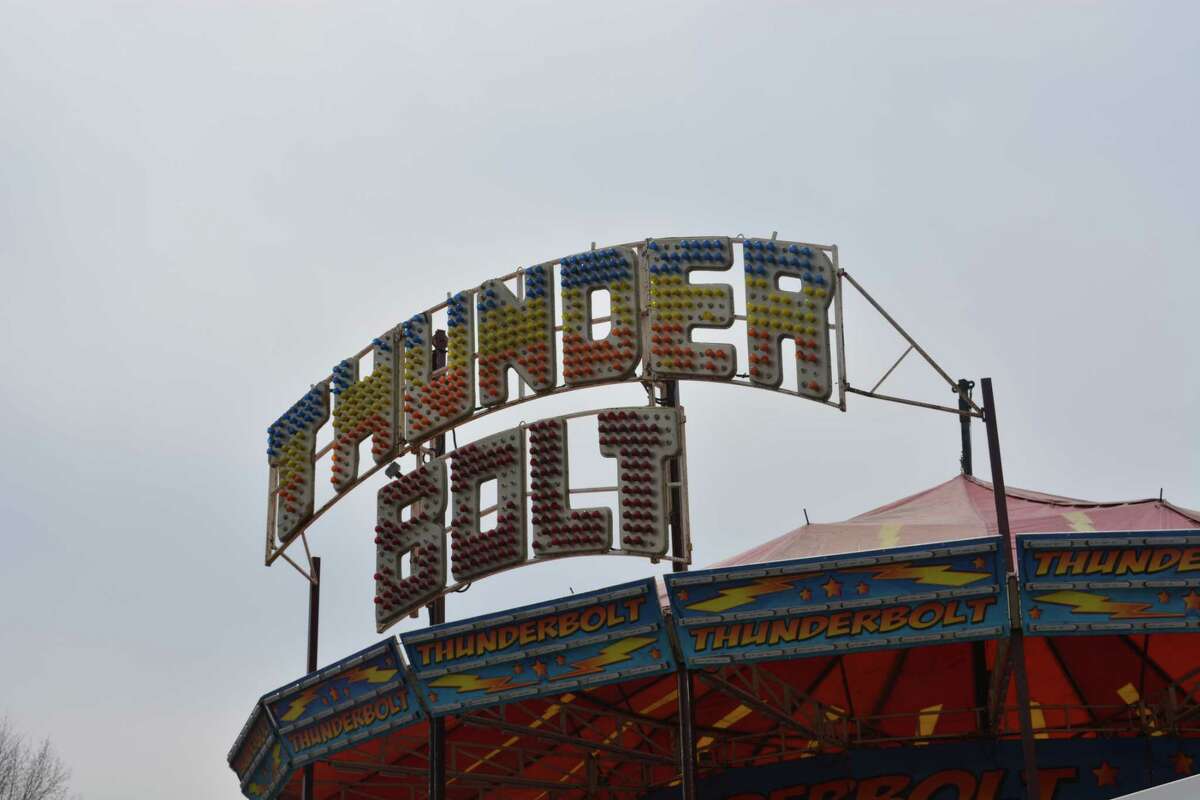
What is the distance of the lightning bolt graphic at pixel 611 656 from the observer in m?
23.7

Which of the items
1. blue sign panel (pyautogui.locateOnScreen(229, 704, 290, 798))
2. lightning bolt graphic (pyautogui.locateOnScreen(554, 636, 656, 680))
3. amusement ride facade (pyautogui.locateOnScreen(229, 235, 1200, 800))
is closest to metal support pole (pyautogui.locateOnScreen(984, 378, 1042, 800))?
amusement ride facade (pyautogui.locateOnScreen(229, 235, 1200, 800))

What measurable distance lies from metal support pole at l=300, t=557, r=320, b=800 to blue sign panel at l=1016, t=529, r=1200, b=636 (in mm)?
14441

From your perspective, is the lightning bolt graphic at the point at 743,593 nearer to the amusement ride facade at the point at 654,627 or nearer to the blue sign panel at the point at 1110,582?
the amusement ride facade at the point at 654,627

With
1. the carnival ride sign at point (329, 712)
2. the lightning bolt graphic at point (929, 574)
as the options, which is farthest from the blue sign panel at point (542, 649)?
the lightning bolt graphic at point (929, 574)

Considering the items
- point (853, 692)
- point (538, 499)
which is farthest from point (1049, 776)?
point (538, 499)

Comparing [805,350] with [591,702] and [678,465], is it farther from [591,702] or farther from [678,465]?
[591,702]

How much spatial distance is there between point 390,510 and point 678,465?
6353 millimetres

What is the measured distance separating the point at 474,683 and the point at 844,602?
6061 mm

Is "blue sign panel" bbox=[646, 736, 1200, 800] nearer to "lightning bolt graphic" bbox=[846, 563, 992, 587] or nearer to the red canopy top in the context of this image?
the red canopy top

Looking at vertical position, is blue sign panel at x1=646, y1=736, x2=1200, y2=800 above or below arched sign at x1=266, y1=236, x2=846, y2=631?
below

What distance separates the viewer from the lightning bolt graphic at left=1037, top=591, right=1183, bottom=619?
2161 cm

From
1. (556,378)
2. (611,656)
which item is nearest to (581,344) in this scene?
(556,378)

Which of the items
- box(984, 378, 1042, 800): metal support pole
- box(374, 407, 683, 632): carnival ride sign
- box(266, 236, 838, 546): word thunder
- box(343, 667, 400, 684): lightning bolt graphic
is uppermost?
box(266, 236, 838, 546): word thunder

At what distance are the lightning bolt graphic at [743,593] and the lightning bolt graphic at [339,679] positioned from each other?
555 centimetres
